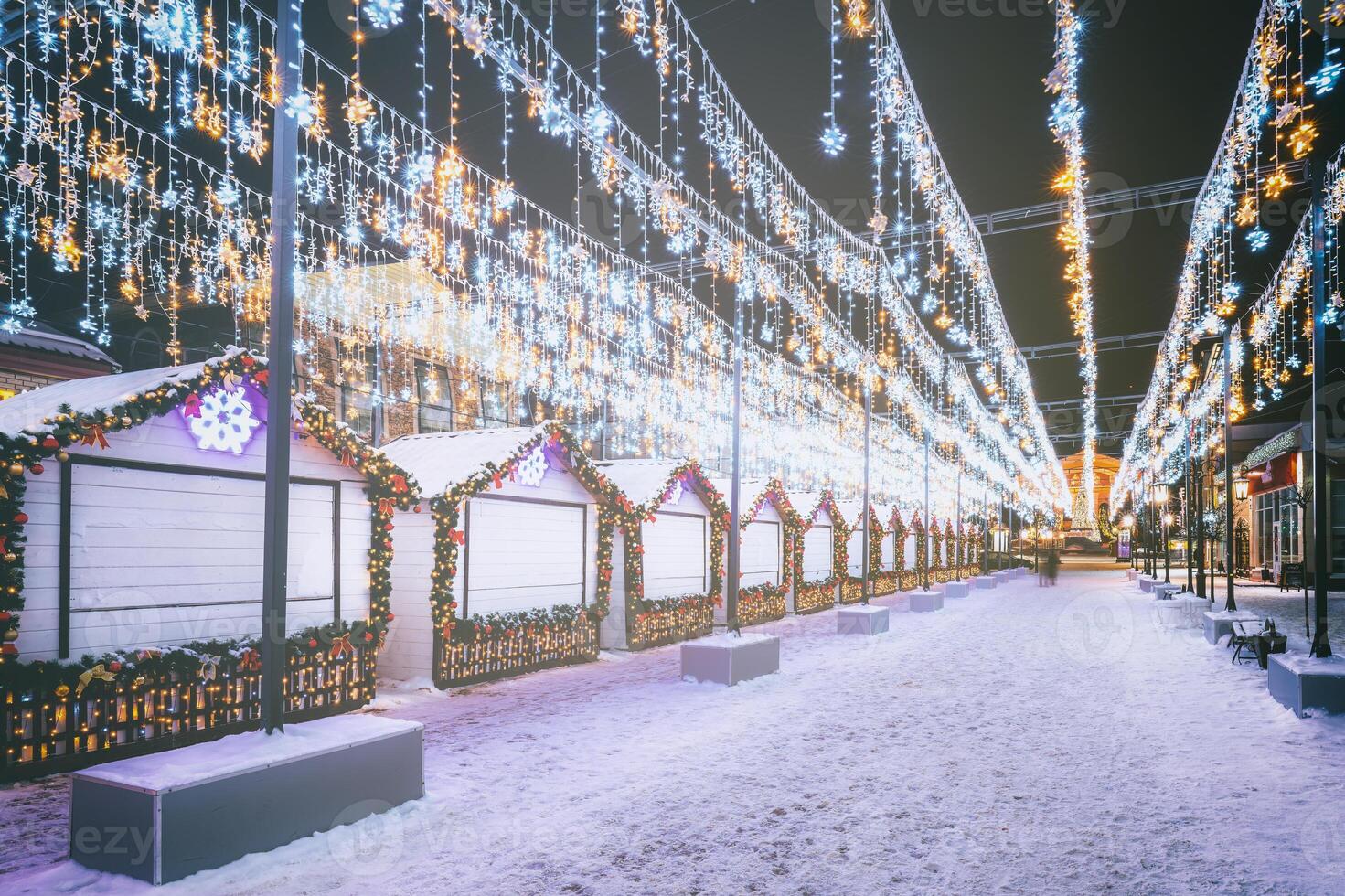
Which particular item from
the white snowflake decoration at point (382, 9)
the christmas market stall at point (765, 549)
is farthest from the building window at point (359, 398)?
the white snowflake decoration at point (382, 9)

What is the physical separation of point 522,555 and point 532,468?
1.38 meters

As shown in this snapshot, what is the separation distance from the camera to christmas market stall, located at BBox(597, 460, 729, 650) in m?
15.3

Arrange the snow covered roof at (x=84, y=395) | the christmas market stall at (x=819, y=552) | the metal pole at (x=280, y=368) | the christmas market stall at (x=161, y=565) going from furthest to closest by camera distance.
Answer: the christmas market stall at (x=819, y=552)
the snow covered roof at (x=84, y=395)
the christmas market stall at (x=161, y=565)
the metal pole at (x=280, y=368)

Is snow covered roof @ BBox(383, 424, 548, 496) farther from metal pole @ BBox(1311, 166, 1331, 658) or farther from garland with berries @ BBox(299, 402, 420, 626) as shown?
metal pole @ BBox(1311, 166, 1331, 658)

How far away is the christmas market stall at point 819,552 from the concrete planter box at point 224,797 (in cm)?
1863

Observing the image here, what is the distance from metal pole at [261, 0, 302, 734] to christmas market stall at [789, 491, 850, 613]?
61.5 feet

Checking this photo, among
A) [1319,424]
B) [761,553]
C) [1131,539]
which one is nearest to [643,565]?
[761,553]

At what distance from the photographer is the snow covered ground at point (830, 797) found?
4.83 m

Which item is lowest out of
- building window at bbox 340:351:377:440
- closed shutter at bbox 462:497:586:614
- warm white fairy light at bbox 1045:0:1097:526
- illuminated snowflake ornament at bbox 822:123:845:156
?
closed shutter at bbox 462:497:586:614

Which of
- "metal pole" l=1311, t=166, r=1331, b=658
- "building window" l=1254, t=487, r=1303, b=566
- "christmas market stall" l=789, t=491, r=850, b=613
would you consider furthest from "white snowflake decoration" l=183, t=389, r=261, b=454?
"building window" l=1254, t=487, r=1303, b=566

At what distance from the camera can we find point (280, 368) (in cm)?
580

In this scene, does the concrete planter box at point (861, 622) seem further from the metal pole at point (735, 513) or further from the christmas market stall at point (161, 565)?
the christmas market stall at point (161, 565)

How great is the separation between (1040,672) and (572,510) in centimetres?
796

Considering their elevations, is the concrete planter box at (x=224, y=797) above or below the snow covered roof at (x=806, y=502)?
below
